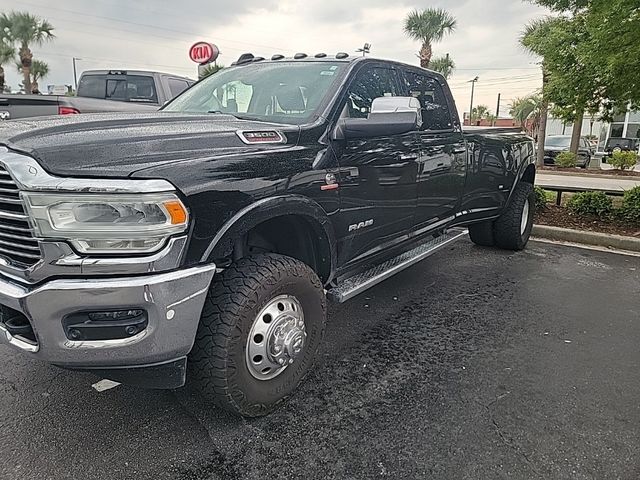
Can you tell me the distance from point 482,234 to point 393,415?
3.93 meters

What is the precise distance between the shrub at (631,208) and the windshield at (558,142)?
20318 mm

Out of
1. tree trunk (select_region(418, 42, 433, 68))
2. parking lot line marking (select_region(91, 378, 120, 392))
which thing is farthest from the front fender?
tree trunk (select_region(418, 42, 433, 68))

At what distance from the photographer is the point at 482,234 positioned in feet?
19.9

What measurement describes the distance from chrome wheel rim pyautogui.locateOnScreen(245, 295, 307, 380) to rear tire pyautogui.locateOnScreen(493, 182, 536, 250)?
3866 mm

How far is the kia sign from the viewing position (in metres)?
9.88

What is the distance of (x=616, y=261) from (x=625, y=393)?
3361 millimetres

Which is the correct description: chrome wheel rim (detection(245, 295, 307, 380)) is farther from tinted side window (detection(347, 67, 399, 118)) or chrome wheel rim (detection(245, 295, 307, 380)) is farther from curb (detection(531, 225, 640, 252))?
curb (detection(531, 225, 640, 252))

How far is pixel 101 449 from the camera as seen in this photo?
227 centimetres

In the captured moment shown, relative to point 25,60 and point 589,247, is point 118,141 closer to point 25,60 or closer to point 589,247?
point 589,247

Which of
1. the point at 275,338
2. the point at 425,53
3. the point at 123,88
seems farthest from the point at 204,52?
the point at 425,53

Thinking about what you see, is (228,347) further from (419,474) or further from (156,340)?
(419,474)

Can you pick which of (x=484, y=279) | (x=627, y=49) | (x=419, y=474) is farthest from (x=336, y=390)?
(x=627, y=49)

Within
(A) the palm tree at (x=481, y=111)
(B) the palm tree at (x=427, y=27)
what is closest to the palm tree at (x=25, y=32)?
(B) the palm tree at (x=427, y=27)

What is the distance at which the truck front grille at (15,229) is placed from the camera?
1.96 meters
